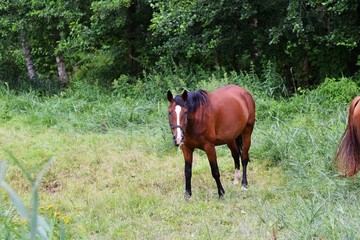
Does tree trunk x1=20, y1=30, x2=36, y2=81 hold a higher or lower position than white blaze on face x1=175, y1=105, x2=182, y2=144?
lower

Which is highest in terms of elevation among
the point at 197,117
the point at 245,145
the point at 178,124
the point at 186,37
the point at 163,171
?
the point at 178,124

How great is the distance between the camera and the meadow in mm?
4945

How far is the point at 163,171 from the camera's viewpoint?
24.5ft

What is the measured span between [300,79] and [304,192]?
692cm

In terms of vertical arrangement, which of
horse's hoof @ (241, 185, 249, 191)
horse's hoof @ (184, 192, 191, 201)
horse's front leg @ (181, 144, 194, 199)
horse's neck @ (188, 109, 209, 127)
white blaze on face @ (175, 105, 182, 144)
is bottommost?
horse's hoof @ (241, 185, 249, 191)

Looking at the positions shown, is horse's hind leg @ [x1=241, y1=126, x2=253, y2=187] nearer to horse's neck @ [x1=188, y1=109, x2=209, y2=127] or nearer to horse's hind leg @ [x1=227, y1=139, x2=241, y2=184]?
horse's hind leg @ [x1=227, y1=139, x2=241, y2=184]

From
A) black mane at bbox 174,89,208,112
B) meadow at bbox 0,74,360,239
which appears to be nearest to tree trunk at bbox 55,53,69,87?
meadow at bbox 0,74,360,239

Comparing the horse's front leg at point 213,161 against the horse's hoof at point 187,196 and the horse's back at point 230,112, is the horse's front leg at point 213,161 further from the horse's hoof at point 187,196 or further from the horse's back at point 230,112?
the horse's hoof at point 187,196

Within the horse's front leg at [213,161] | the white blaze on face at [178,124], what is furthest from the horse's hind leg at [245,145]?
the white blaze on face at [178,124]

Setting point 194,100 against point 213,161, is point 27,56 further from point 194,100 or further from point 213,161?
point 213,161

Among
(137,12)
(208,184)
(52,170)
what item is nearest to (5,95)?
(137,12)

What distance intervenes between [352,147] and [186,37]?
23.1 feet

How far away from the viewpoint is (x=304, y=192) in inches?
236

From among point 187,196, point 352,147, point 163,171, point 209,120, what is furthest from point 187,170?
point 352,147
